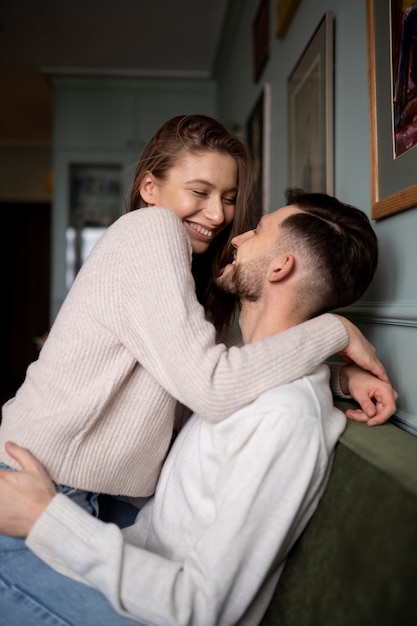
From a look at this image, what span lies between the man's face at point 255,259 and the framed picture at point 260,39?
2.03 metres

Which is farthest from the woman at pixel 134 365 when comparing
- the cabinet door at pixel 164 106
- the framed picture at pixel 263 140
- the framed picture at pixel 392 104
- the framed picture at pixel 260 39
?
the cabinet door at pixel 164 106

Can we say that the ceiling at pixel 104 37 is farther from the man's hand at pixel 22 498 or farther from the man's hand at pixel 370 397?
the man's hand at pixel 22 498

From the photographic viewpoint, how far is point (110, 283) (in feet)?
3.60

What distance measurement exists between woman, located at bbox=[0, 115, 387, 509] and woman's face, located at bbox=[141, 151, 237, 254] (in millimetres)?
403

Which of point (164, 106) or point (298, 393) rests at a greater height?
point (164, 106)

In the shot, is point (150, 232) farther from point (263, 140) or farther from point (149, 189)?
point (263, 140)

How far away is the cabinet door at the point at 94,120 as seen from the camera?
5387 millimetres

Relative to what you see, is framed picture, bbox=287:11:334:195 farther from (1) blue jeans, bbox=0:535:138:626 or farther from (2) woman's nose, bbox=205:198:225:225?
(1) blue jeans, bbox=0:535:138:626

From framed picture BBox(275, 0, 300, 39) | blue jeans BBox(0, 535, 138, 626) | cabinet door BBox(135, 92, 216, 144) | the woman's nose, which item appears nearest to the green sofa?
blue jeans BBox(0, 535, 138, 626)

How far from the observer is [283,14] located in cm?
243

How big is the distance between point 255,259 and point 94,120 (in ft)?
15.3

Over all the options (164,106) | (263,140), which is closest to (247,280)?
(263,140)

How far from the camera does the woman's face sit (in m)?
1.54

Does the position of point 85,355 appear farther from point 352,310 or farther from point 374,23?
point 374,23
